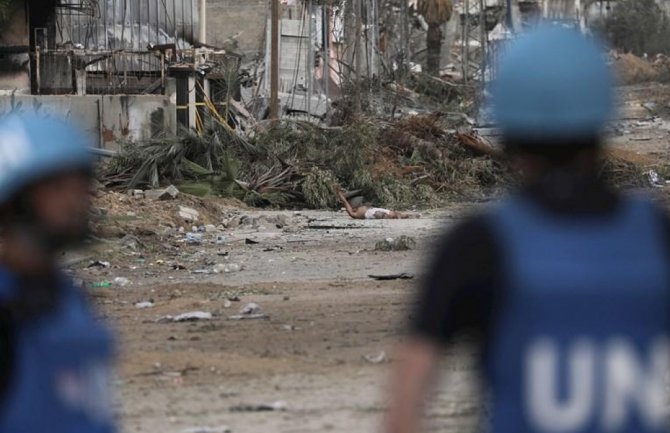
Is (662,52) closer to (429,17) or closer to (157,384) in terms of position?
(429,17)

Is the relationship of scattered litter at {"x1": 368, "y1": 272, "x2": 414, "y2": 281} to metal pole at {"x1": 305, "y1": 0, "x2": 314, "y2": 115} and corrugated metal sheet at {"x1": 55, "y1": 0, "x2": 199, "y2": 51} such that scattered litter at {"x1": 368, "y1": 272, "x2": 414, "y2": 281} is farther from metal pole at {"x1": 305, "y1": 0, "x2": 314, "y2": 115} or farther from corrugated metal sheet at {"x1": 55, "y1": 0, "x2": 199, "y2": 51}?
metal pole at {"x1": 305, "y1": 0, "x2": 314, "y2": 115}

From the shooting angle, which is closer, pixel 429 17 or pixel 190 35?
pixel 190 35

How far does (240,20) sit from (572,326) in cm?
4722

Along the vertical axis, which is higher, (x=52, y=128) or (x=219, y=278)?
(x=52, y=128)

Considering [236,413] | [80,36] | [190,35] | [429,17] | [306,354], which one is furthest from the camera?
[429,17]

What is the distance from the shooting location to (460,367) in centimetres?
808

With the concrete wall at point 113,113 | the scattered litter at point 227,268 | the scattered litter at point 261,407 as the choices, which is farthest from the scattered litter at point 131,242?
the concrete wall at point 113,113

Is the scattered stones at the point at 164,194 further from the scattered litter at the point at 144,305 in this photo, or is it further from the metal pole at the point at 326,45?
the metal pole at the point at 326,45

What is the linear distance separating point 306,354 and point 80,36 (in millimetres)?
25491

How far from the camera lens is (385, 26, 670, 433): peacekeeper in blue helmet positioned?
262cm

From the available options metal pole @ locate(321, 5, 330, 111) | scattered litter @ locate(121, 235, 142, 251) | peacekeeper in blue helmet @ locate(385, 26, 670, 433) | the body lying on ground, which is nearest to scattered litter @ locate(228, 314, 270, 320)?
scattered litter @ locate(121, 235, 142, 251)

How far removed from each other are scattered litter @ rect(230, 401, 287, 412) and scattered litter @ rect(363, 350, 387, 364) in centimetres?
124

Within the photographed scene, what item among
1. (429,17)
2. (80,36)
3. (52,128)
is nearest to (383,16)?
(429,17)

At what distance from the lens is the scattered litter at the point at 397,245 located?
15758 millimetres
